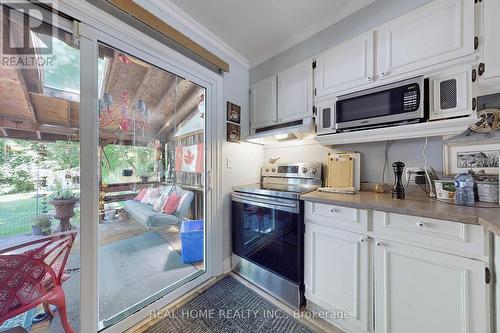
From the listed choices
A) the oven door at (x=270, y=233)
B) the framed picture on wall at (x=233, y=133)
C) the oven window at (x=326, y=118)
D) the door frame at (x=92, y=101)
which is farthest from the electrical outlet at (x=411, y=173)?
the door frame at (x=92, y=101)

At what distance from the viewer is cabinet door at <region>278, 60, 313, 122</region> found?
5.84ft

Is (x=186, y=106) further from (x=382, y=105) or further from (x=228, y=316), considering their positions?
(x=228, y=316)

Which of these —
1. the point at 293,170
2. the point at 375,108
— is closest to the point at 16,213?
the point at 293,170

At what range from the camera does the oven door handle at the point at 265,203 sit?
150 cm

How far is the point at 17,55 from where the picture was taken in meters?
0.97

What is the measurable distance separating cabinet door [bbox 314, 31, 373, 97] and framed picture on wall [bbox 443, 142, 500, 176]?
2.55ft

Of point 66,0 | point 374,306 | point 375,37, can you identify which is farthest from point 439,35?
point 66,0

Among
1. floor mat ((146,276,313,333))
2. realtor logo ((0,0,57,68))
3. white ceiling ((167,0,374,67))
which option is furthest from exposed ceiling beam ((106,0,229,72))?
floor mat ((146,276,313,333))

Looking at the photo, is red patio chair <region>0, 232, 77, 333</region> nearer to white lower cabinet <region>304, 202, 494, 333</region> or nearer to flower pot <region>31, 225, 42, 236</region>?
flower pot <region>31, 225, 42, 236</region>

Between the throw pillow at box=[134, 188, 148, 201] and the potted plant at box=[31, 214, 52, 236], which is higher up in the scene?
the throw pillow at box=[134, 188, 148, 201]

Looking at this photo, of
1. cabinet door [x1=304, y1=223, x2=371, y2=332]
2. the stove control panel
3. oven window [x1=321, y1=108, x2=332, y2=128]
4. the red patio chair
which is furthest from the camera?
the stove control panel

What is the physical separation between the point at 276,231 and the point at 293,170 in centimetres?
72

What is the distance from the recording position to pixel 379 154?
5.27 feet

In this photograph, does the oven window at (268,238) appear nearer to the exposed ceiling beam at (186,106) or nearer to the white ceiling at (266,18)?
the exposed ceiling beam at (186,106)
